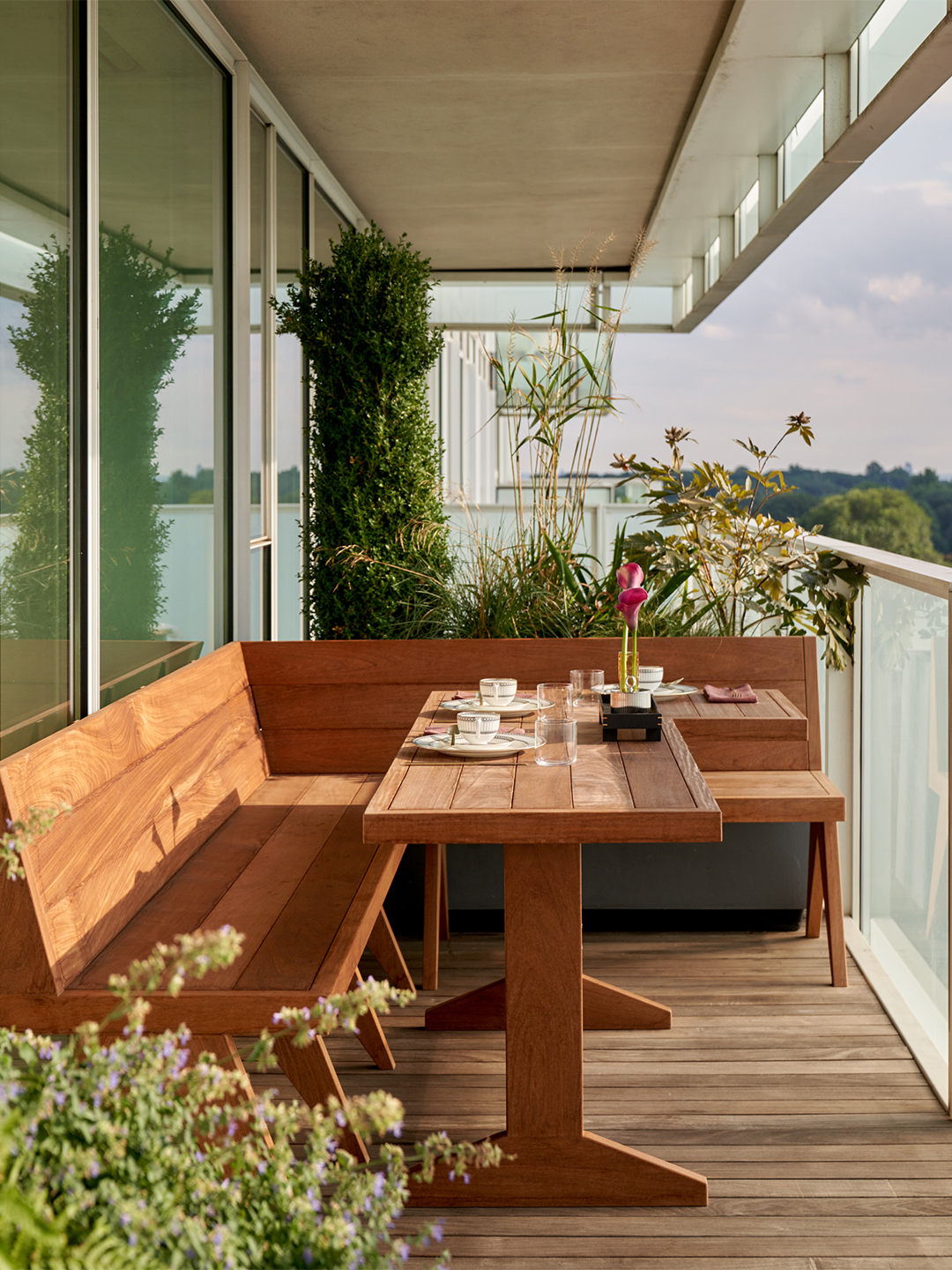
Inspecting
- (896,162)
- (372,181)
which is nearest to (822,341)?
(896,162)

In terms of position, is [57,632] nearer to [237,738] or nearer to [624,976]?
[237,738]

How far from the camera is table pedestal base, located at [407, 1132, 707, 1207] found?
215 cm

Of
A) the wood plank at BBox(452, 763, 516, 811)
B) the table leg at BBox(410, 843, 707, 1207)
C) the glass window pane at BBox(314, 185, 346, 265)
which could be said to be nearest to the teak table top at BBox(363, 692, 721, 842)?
the wood plank at BBox(452, 763, 516, 811)

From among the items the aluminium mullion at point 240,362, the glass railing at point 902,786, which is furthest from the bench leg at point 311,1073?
the aluminium mullion at point 240,362

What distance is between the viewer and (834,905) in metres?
3.14

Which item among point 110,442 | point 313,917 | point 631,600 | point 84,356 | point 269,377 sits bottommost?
point 313,917

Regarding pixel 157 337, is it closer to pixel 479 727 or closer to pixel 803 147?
pixel 479 727

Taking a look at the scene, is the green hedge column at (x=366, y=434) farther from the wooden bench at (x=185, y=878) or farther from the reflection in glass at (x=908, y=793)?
the reflection in glass at (x=908, y=793)

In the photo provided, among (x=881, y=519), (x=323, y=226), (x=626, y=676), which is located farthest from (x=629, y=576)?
(x=881, y=519)

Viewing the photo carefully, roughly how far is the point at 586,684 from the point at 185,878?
3.77ft

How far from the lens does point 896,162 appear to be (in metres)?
38.2

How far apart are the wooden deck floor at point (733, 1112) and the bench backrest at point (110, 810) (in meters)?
0.70

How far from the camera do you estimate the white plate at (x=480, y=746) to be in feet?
7.84

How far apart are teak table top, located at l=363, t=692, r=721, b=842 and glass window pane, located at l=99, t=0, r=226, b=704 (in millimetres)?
1100
